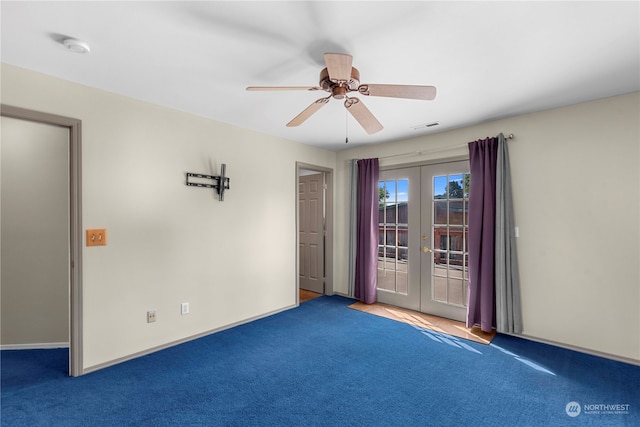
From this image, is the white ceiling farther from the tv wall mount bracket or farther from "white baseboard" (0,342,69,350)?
"white baseboard" (0,342,69,350)

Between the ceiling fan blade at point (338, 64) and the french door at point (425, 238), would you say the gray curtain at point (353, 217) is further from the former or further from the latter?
the ceiling fan blade at point (338, 64)

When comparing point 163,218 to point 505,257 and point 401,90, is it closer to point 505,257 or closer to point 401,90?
point 401,90

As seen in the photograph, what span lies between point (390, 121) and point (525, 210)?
1.81m

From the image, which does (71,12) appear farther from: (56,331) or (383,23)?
(56,331)

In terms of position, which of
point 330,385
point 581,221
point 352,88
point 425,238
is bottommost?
point 330,385

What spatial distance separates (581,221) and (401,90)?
2472 millimetres

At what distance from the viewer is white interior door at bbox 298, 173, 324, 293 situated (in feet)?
→ 17.1

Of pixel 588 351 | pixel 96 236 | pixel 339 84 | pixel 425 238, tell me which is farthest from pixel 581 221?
pixel 96 236

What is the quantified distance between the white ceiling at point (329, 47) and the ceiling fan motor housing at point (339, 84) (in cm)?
17

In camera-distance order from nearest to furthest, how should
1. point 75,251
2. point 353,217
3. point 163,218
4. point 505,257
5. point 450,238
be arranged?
1. point 75,251
2. point 163,218
3. point 505,257
4. point 450,238
5. point 353,217

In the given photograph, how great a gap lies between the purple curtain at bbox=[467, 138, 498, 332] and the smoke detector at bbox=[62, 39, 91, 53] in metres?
3.80

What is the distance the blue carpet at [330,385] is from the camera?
2045 millimetres

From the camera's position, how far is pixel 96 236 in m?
2.63

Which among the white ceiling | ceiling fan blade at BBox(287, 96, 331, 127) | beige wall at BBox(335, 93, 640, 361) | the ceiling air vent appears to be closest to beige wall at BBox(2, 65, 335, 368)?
the white ceiling
